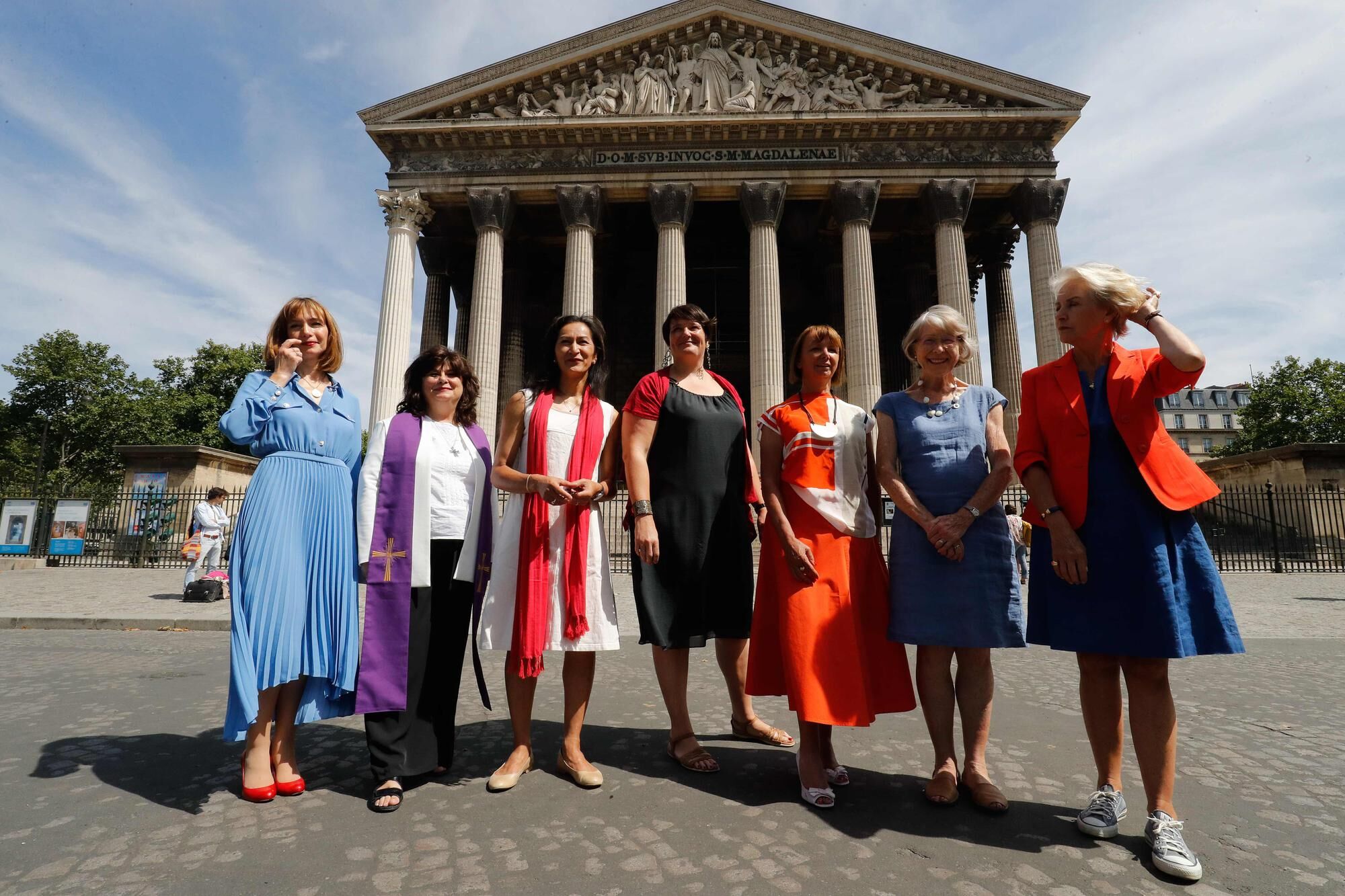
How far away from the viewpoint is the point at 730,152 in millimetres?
22703

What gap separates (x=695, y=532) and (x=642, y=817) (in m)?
1.29

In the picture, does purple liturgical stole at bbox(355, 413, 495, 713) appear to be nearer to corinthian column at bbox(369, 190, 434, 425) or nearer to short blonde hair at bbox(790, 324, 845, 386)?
short blonde hair at bbox(790, 324, 845, 386)

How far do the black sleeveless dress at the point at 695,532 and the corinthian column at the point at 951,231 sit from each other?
20344 mm

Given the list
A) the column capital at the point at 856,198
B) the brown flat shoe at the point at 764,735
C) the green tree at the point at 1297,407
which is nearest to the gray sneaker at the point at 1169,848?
the brown flat shoe at the point at 764,735

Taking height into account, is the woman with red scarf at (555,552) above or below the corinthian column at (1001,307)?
below

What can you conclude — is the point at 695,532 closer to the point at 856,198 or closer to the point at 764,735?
the point at 764,735

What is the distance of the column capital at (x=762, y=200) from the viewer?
73.0 feet

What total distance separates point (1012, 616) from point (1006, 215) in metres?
26.0

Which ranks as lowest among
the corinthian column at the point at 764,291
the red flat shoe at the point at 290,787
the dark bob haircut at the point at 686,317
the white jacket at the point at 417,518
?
the red flat shoe at the point at 290,787

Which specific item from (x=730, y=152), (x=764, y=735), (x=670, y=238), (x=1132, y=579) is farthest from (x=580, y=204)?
(x=1132, y=579)

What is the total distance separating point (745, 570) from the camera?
11.8ft

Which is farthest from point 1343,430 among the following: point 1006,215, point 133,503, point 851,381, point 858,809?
point 133,503

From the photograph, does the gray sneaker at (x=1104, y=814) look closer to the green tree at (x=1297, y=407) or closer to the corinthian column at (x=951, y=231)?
the corinthian column at (x=951, y=231)

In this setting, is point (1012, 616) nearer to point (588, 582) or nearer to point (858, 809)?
point (858, 809)
